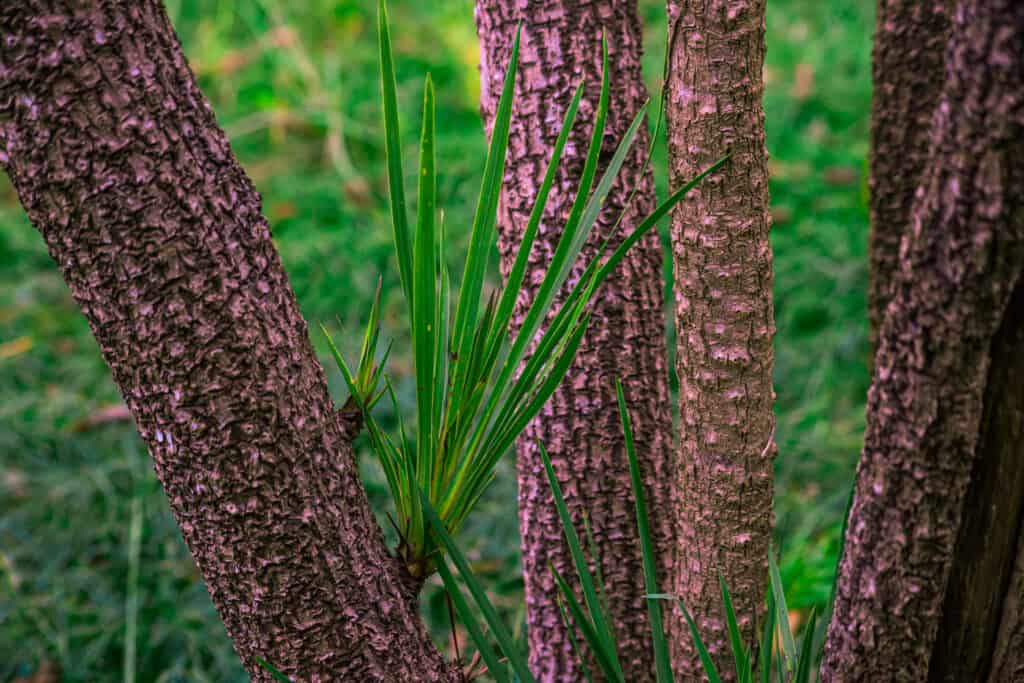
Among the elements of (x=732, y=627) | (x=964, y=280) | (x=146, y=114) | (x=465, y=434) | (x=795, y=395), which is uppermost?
(x=146, y=114)

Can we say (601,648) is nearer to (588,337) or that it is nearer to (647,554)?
(647,554)

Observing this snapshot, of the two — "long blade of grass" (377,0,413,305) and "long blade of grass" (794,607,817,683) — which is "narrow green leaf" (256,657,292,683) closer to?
"long blade of grass" (377,0,413,305)

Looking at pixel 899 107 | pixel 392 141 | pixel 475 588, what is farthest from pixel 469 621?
pixel 899 107

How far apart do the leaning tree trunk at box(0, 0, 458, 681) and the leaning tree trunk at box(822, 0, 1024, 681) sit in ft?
1.27

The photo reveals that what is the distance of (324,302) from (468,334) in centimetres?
194

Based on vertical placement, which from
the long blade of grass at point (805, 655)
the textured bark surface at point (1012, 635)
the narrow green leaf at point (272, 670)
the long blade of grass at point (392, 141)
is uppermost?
the long blade of grass at point (392, 141)

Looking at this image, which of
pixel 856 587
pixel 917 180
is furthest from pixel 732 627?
pixel 917 180

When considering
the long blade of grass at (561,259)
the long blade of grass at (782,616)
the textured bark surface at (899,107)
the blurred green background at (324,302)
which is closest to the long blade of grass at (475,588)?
the long blade of grass at (561,259)

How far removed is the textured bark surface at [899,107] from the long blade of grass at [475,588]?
650 mm

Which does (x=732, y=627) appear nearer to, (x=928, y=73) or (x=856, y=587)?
(x=856, y=587)

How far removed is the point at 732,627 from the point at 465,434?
267 millimetres

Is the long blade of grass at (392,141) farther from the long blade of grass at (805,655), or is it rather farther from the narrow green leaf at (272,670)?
the long blade of grass at (805,655)

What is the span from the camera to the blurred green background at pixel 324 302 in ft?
5.66

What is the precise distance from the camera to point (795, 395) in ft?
7.49
